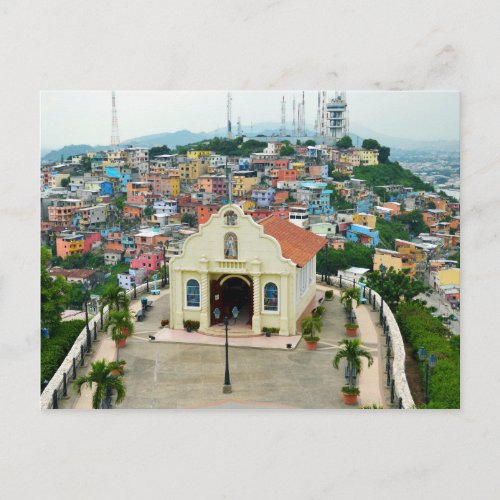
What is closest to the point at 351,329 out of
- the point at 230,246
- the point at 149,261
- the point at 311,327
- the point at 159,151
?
the point at 311,327

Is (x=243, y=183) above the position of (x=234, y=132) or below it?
below

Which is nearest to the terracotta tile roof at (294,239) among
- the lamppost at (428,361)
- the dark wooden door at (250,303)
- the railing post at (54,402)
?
the dark wooden door at (250,303)

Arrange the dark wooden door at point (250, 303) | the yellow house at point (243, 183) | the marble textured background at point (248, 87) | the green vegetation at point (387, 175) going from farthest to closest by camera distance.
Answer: the dark wooden door at point (250, 303) < the yellow house at point (243, 183) < the green vegetation at point (387, 175) < the marble textured background at point (248, 87)

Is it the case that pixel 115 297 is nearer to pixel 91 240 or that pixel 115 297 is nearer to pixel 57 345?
pixel 91 240

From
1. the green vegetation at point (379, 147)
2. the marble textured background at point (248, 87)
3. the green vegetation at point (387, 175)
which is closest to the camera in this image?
the marble textured background at point (248, 87)

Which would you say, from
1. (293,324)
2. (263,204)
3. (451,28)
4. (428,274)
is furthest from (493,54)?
(293,324)

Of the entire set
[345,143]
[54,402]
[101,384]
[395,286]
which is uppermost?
[345,143]

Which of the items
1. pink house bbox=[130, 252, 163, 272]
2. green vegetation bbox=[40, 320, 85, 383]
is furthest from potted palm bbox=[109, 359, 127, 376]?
pink house bbox=[130, 252, 163, 272]

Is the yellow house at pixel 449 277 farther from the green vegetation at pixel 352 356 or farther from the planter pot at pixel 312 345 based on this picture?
the planter pot at pixel 312 345
